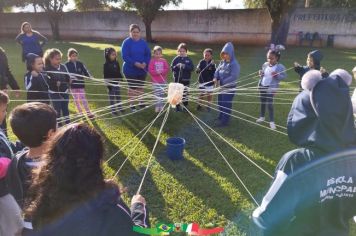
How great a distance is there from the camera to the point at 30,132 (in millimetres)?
2127

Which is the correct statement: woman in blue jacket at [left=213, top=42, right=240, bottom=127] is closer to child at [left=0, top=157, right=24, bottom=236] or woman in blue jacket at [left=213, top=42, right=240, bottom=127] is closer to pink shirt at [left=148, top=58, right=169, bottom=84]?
pink shirt at [left=148, top=58, right=169, bottom=84]

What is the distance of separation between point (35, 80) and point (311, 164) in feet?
14.8

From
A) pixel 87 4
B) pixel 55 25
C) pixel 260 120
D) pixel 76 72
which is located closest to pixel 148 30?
pixel 87 4

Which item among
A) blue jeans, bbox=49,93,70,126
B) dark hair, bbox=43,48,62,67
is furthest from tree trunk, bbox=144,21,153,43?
dark hair, bbox=43,48,62,67

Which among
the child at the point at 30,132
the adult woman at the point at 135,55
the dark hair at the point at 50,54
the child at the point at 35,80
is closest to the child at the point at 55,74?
the dark hair at the point at 50,54

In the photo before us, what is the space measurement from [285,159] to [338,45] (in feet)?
61.9

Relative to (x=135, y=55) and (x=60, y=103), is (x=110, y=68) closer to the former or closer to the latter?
(x=135, y=55)

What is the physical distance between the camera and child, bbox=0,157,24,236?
2414mm

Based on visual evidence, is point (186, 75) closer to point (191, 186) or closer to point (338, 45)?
point (191, 186)

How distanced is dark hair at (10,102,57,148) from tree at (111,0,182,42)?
19693 millimetres

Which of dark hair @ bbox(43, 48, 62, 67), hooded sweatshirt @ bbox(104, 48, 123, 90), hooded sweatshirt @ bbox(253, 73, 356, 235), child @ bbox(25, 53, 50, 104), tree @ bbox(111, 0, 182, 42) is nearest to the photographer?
hooded sweatshirt @ bbox(253, 73, 356, 235)

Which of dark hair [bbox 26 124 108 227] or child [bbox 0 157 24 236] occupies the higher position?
dark hair [bbox 26 124 108 227]

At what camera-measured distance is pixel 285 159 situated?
1864 mm

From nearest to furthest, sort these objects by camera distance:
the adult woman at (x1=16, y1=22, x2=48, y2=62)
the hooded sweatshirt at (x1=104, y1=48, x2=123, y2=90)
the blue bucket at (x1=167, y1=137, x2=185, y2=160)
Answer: the blue bucket at (x1=167, y1=137, x2=185, y2=160)
the hooded sweatshirt at (x1=104, y1=48, x2=123, y2=90)
the adult woman at (x1=16, y1=22, x2=48, y2=62)
